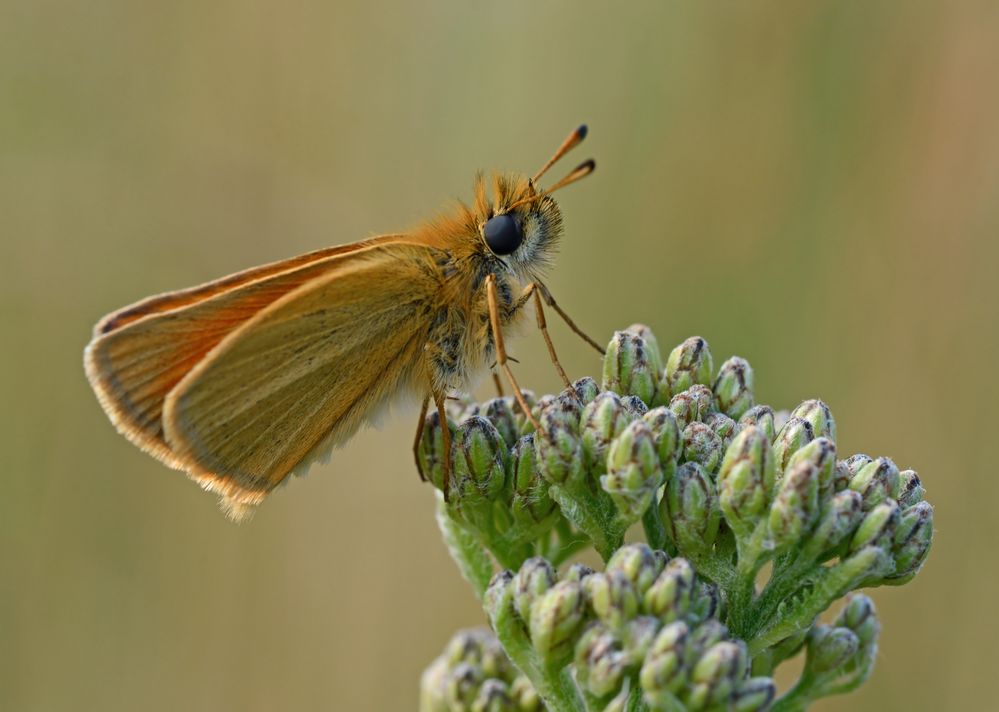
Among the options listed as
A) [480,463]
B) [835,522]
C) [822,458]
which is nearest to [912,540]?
[835,522]

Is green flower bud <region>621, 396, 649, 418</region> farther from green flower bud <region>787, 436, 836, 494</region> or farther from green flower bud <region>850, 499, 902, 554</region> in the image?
green flower bud <region>850, 499, 902, 554</region>

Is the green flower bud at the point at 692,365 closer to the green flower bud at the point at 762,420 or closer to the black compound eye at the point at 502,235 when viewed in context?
the green flower bud at the point at 762,420

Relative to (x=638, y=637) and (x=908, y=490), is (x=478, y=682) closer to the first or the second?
(x=638, y=637)

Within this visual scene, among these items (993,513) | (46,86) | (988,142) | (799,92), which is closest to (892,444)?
(993,513)

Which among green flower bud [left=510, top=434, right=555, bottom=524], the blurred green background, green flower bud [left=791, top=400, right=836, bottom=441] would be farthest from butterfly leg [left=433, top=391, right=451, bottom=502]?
the blurred green background

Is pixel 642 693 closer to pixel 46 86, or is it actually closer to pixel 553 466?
pixel 553 466

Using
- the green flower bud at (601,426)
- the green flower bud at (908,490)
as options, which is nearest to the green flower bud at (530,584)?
the green flower bud at (601,426)
